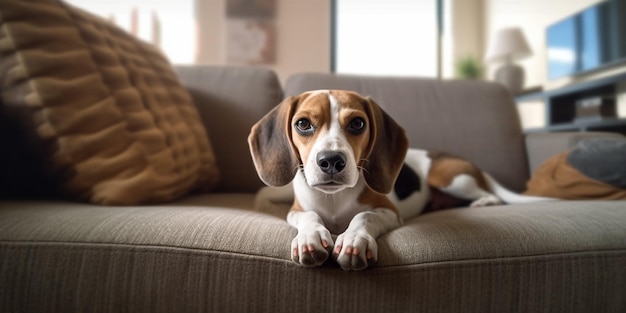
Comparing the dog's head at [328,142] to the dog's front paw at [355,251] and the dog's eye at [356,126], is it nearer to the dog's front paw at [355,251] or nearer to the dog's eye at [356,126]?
the dog's eye at [356,126]

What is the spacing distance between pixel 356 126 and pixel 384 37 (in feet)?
4.84

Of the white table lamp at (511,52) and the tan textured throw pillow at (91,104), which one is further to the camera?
the white table lamp at (511,52)

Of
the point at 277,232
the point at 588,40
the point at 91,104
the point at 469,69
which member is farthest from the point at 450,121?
the point at 469,69

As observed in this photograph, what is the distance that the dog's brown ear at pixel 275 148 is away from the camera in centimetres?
79

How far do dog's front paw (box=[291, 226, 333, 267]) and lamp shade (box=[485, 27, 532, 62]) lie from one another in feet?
12.5

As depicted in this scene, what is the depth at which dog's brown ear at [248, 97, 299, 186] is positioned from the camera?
31.2 inches

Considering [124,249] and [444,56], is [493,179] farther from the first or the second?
[444,56]

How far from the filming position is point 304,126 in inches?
31.0

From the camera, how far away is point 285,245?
73cm

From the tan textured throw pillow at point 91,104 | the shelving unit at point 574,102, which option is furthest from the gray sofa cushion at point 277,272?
the shelving unit at point 574,102

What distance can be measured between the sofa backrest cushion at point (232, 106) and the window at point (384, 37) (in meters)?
0.75

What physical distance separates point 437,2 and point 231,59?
2855 millimetres

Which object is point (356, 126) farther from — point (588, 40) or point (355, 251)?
point (588, 40)

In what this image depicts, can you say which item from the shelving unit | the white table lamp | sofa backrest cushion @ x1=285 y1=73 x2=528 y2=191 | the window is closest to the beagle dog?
sofa backrest cushion @ x1=285 y1=73 x2=528 y2=191
